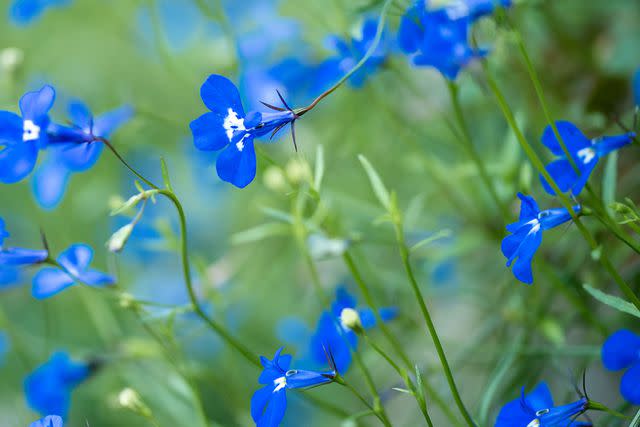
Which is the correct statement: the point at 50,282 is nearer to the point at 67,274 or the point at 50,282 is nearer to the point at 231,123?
the point at 67,274

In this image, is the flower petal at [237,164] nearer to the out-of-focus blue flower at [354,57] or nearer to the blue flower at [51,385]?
the out-of-focus blue flower at [354,57]

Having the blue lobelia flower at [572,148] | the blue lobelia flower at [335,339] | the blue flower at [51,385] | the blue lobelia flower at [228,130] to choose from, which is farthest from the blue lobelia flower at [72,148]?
A: the blue lobelia flower at [572,148]

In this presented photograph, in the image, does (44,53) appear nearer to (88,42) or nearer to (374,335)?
(88,42)

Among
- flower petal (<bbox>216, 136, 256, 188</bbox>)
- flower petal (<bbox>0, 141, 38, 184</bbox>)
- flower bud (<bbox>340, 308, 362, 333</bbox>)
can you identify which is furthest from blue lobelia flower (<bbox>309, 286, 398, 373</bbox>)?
flower petal (<bbox>0, 141, 38, 184</bbox>)

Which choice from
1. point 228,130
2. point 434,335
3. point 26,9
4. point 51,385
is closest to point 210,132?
point 228,130

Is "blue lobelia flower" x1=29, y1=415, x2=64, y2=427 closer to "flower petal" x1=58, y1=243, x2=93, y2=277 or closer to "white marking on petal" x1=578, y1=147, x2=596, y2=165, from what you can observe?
"flower petal" x1=58, y1=243, x2=93, y2=277
